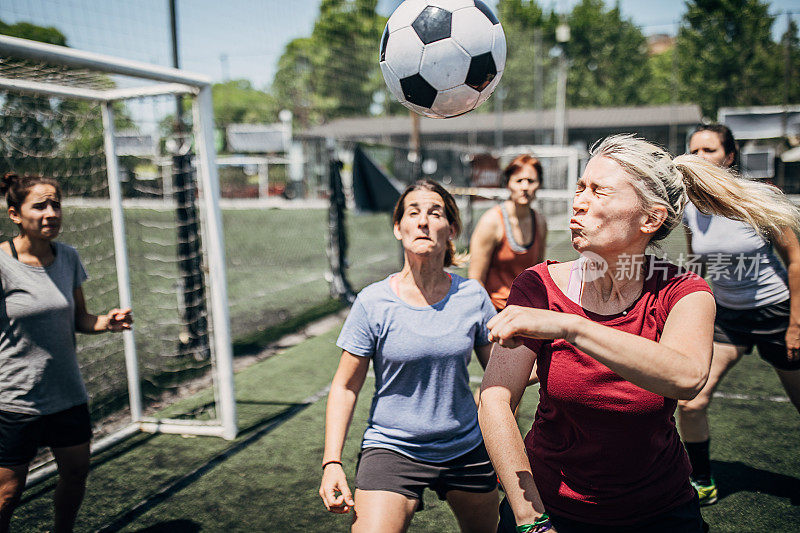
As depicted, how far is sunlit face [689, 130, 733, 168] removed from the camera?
11.2ft

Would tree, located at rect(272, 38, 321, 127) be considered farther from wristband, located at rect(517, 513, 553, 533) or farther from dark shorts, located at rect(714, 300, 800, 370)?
wristband, located at rect(517, 513, 553, 533)

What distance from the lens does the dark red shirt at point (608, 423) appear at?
162cm

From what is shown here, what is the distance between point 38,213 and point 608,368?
267 cm

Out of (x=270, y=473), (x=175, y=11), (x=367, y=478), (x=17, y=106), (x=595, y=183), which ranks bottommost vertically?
(x=270, y=473)

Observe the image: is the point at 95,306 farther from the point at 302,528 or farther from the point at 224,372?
the point at 302,528

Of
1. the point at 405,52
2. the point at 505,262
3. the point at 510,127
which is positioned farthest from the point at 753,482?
the point at 510,127

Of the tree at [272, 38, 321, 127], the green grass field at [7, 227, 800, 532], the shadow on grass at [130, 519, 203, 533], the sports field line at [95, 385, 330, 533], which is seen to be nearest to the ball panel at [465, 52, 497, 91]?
the green grass field at [7, 227, 800, 532]

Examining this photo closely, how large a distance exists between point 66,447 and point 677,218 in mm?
2845

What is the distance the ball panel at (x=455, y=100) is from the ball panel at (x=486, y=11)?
1.34 ft

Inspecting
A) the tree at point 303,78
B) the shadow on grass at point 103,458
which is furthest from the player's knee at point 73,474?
the tree at point 303,78

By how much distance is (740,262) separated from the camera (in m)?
3.38

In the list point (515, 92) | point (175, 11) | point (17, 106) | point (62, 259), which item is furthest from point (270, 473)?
point (515, 92)

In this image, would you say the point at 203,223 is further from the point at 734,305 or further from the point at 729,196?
the point at 729,196

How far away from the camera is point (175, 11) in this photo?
601 centimetres
